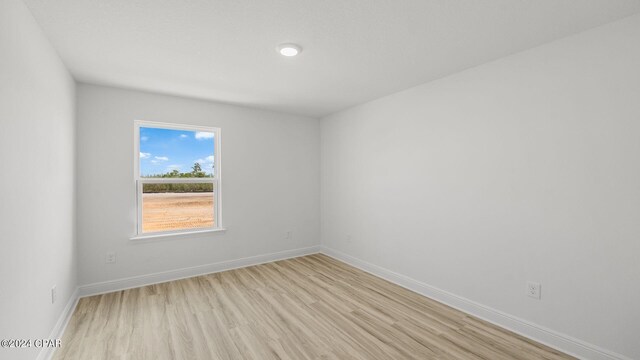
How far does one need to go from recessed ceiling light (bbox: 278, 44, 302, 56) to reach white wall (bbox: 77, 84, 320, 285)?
1.99 meters

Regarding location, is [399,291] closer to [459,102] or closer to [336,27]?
[459,102]

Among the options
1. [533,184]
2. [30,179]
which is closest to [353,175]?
[533,184]

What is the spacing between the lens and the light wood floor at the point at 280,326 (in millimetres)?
2135

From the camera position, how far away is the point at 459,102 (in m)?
2.87

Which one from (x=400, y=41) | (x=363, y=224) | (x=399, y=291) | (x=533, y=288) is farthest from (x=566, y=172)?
(x=363, y=224)

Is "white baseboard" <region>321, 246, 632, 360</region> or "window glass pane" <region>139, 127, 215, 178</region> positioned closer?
"white baseboard" <region>321, 246, 632, 360</region>

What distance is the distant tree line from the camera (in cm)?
361

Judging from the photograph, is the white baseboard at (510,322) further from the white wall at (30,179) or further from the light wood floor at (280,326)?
the white wall at (30,179)

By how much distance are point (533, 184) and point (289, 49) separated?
232cm

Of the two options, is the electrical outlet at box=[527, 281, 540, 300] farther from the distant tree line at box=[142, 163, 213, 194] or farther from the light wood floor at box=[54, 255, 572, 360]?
the distant tree line at box=[142, 163, 213, 194]

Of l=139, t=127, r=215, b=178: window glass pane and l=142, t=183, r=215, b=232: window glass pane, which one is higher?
l=139, t=127, r=215, b=178: window glass pane

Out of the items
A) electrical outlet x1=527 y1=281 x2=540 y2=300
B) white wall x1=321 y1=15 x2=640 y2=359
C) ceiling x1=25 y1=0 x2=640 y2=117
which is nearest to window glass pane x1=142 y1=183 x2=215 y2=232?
ceiling x1=25 y1=0 x2=640 y2=117

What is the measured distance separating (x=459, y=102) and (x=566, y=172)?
3.71ft

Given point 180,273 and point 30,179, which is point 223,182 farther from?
point 30,179
